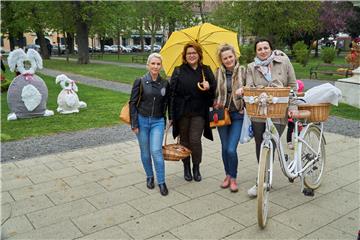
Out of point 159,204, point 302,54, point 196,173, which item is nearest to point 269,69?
point 196,173

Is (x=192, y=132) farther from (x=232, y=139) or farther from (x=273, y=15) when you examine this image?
(x=273, y=15)

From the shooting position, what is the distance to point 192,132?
16.2 ft

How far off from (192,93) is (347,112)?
669 centimetres

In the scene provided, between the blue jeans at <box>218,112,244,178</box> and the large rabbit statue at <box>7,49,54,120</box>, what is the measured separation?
21.4 feet

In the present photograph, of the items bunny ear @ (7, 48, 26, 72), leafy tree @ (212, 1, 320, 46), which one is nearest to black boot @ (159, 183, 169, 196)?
bunny ear @ (7, 48, 26, 72)

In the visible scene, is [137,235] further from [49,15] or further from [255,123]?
[49,15]

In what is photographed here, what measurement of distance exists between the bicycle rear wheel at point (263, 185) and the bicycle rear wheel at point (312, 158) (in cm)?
77

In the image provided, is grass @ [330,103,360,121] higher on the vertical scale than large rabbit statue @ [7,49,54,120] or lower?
lower

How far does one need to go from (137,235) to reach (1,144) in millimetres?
4880

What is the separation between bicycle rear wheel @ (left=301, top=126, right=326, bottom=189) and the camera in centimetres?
451

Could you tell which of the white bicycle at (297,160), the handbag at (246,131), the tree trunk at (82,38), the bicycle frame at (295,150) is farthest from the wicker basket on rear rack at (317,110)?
the tree trunk at (82,38)

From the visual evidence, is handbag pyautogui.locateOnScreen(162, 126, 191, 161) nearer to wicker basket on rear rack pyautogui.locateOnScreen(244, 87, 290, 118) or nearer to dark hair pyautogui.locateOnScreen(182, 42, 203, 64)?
dark hair pyautogui.locateOnScreen(182, 42, 203, 64)

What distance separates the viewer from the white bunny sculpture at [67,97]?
1046cm

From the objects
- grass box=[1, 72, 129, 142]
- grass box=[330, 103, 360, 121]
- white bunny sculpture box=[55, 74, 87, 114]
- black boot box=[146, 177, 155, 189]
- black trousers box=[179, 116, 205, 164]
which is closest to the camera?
black trousers box=[179, 116, 205, 164]
